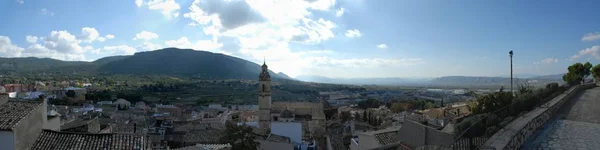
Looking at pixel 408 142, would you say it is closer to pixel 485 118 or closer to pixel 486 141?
pixel 485 118

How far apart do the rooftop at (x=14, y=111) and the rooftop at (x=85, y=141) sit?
0.79 m

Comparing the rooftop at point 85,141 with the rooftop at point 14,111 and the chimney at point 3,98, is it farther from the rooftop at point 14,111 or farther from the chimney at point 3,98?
the chimney at point 3,98

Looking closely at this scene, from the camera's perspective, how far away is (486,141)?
734 cm

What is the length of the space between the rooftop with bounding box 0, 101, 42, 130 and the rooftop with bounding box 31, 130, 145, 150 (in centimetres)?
79

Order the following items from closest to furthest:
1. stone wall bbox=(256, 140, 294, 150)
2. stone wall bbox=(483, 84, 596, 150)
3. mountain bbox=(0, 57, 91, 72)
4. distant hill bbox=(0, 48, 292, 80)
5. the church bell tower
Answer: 1. stone wall bbox=(483, 84, 596, 150)
2. stone wall bbox=(256, 140, 294, 150)
3. the church bell tower
4. mountain bbox=(0, 57, 91, 72)
5. distant hill bbox=(0, 48, 292, 80)

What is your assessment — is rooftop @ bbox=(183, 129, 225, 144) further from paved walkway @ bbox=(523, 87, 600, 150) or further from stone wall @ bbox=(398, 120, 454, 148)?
paved walkway @ bbox=(523, 87, 600, 150)

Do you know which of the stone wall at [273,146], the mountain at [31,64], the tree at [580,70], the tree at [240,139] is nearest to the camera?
the tree at [240,139]

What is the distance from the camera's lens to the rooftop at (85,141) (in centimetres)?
992

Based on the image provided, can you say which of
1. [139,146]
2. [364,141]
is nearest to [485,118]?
[364,141]

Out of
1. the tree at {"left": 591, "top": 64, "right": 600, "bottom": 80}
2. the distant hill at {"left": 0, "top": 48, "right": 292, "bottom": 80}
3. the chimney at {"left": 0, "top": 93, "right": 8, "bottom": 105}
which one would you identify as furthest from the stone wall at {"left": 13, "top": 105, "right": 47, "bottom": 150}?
the distant hill at {"left": 0, "top": 48, "right": 292, "bottom": 80}

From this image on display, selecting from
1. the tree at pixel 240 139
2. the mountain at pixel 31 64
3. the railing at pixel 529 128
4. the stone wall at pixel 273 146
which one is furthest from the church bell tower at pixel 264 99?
the mountain at pixel 31 64

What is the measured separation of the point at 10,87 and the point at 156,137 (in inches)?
3276

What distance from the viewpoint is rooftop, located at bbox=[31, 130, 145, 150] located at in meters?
9.92

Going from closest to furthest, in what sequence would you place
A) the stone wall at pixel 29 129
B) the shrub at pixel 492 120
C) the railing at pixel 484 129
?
1. the railing at pixel 484 129
2. the shrub at pixel 492 120
3. the stone wall at pixel 29 129
